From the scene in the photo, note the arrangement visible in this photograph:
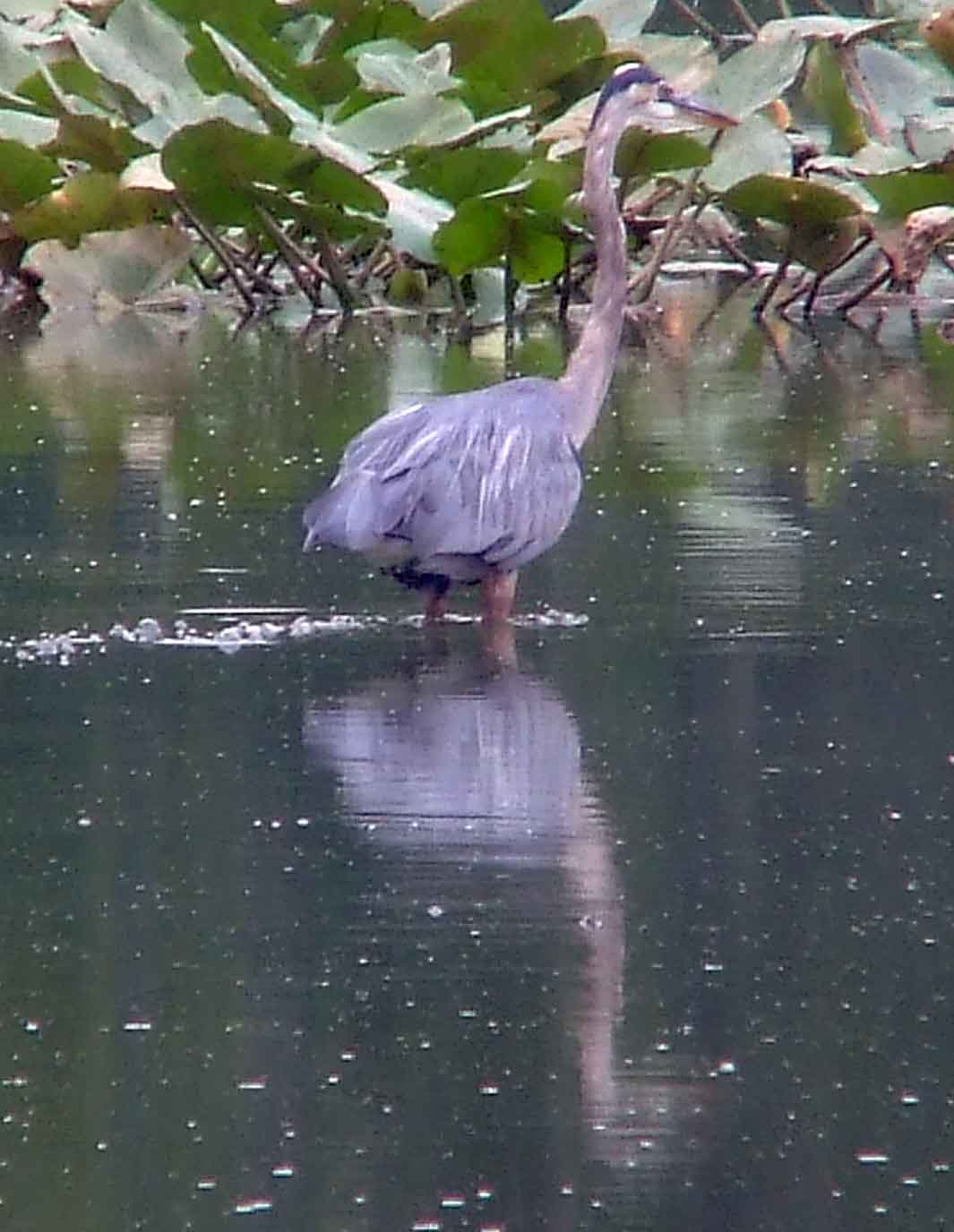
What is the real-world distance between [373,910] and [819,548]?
3.29 meters

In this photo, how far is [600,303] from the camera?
744 cm

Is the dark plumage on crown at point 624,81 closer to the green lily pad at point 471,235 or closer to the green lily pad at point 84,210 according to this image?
the green lily pad at point 471,235

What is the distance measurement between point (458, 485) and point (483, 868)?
2028 mm

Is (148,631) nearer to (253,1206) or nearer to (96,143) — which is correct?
(253,1206)

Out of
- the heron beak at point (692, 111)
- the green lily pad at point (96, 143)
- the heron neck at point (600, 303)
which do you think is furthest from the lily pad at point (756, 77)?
the heron neck at point (600, 303)

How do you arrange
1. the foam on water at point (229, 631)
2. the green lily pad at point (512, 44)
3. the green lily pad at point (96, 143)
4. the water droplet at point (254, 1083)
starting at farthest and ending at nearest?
the green lily pad at point (512, 44), the green lily pad at point (96, 143), the foam on water at point (229, 631), the water droplet at point (254, 1083)

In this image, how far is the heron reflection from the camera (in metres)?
3.57

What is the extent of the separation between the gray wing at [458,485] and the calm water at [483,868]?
0.21 metres

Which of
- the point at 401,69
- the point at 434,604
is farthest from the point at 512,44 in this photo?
the point at 434,604

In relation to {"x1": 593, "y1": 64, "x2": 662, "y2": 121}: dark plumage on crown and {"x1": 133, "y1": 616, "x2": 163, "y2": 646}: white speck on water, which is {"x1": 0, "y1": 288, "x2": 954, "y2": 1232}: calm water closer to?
{"x1": 133, "y1": 616, "x2": 163, "y2": 646}: white speck on water

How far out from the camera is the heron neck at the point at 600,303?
7.14 metres

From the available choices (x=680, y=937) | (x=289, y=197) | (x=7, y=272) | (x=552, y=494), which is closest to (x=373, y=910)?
(x=680, y=937)

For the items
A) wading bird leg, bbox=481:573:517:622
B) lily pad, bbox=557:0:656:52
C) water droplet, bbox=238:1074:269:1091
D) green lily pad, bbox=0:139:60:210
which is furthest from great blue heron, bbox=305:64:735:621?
lily pad, bbox=557:0:656:52

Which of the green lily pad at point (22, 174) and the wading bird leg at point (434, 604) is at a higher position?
the green lily pad at point (22, 174)
